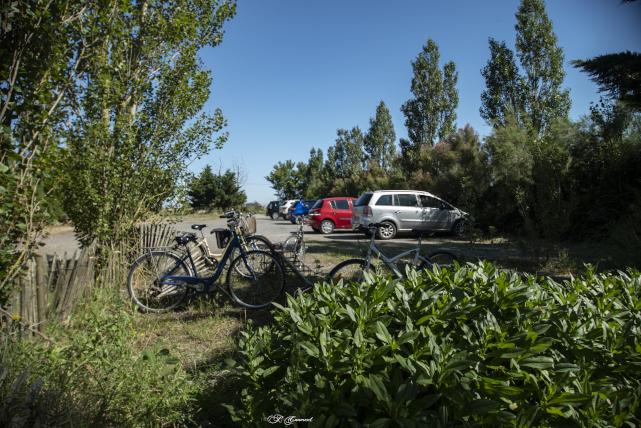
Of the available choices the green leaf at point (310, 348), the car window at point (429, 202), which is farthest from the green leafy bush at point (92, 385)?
the car window at point (429, 202)

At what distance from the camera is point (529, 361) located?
5.00 ft

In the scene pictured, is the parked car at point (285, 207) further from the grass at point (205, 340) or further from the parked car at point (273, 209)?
the grass at point (205, 340)

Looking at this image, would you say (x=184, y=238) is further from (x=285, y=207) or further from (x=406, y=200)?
(x=285, y=207)

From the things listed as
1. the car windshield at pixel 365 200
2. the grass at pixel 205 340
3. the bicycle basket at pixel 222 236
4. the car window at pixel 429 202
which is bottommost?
the grass at pixel 205 340

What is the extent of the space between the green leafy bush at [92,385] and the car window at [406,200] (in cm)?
1317

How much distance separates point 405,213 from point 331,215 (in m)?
4.30

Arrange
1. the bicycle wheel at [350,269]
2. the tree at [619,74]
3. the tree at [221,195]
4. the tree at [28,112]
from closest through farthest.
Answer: the tree at [28,112] < the bicycle wheel at [350,269] < the tree at [619,74] < the tree at [221,195]

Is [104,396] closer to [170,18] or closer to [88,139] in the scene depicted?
[88,139]

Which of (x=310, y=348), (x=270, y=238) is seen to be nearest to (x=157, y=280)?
(x=310, y=348)

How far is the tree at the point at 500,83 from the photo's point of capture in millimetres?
23031

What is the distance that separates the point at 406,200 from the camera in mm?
15562

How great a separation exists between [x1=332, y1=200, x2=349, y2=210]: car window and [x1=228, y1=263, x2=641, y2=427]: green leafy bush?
55.0 ft

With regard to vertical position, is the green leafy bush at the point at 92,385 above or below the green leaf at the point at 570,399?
below

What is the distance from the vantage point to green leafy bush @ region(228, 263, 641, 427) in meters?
1.38
